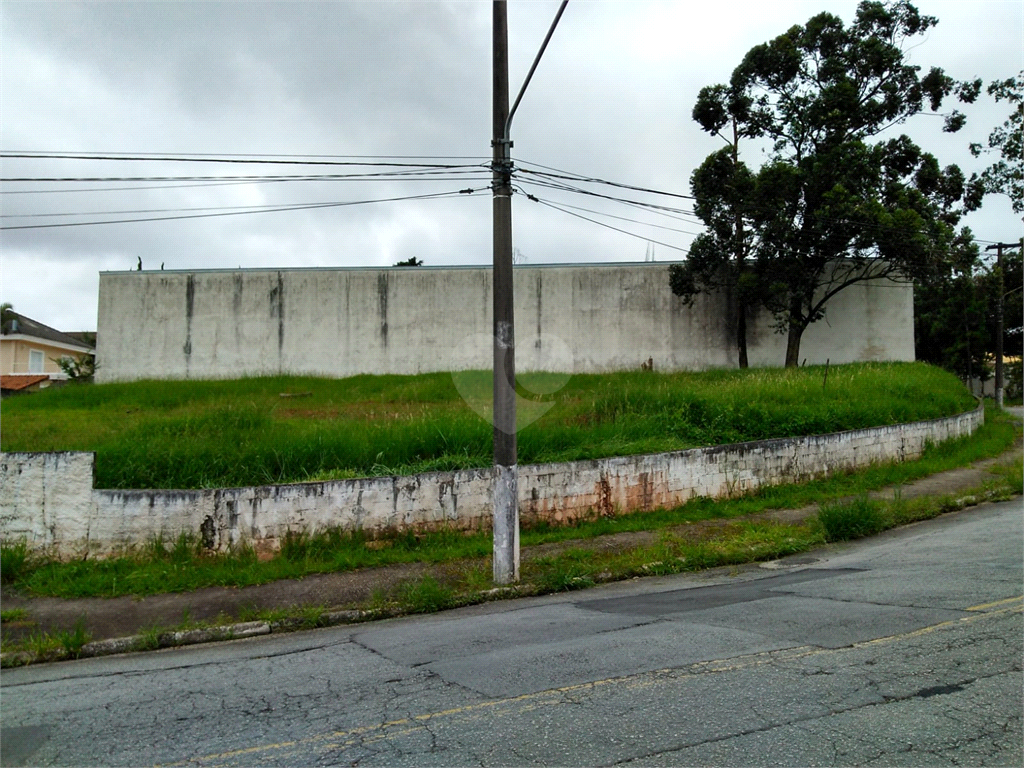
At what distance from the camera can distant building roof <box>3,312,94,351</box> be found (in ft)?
127

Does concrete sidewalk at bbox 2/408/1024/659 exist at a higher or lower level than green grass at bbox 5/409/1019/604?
lower

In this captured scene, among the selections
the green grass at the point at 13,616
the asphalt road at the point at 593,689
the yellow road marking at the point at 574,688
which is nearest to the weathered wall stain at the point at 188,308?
the green grass at the point at 13,616

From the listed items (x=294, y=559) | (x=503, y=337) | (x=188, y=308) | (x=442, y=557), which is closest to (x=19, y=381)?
(x=188, y=308)

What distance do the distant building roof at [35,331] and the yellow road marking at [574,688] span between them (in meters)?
41.4

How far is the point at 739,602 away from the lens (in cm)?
757

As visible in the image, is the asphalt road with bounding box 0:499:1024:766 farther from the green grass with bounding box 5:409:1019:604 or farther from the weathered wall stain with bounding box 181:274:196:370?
the weathered wall stain with bounding box 181:274:196:370

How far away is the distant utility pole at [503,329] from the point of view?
30.1ft

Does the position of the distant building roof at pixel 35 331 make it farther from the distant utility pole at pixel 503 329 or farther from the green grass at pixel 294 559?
the distant utility pole at pixel 503 329

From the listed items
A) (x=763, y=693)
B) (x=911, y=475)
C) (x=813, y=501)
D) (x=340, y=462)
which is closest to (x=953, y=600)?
(x=763, y=693)

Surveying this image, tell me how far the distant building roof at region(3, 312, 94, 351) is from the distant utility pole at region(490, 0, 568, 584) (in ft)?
124

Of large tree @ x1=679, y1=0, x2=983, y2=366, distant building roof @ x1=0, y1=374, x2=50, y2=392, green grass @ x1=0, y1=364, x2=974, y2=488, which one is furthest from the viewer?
distant building roof @ x1=0, y1=374, x2=50, y2=392

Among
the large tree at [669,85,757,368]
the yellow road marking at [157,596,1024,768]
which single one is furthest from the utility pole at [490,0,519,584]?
the large tree at [669,85,757,368]

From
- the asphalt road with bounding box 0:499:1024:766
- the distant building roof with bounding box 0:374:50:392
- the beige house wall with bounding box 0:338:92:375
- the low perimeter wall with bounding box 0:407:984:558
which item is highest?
the beige house wall with bounding box 0:338:92:375

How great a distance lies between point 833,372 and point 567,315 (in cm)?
917
